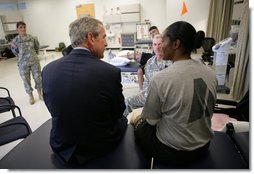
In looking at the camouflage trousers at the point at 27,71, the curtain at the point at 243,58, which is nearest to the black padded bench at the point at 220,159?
the curtain at the point at 243,58

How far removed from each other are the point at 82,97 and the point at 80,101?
0.03 m

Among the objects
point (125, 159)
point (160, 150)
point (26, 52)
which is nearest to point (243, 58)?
point (160, 150)

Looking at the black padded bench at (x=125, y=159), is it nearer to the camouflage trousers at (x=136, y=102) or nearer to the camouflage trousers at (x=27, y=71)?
the camouflage trousers at (x=136, y=102)

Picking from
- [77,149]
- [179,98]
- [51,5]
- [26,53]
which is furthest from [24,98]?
[51,5]

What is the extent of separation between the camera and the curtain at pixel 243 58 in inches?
102

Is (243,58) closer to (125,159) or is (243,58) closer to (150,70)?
(150,70)

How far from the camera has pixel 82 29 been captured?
1.19 metres

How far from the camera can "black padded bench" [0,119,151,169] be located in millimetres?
1153

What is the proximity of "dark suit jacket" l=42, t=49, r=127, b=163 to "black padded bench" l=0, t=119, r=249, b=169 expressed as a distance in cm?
9

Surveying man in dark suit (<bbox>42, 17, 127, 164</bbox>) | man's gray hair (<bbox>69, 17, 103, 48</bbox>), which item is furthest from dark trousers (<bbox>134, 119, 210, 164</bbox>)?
man's gray hair (<bbox>69, 17, 103, 48</bbox>)

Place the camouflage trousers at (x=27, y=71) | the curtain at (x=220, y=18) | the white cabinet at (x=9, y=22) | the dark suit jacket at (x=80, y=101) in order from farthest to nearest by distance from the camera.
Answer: the white cabinet at (x=9, y=22) → the curtain at (x=220, y=18) → the camouflage trousers at (x=27, y=71) → the dark suit jacket at (x=80, y=101)

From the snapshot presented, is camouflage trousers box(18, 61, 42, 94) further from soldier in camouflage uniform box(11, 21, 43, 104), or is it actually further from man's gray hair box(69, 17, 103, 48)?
man's gray hair box(69, 17, 103, 48)

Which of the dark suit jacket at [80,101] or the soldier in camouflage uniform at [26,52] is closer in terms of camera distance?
the dark suit jacket at [80,101]

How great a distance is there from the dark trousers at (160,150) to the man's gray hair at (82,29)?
2.19 ft
